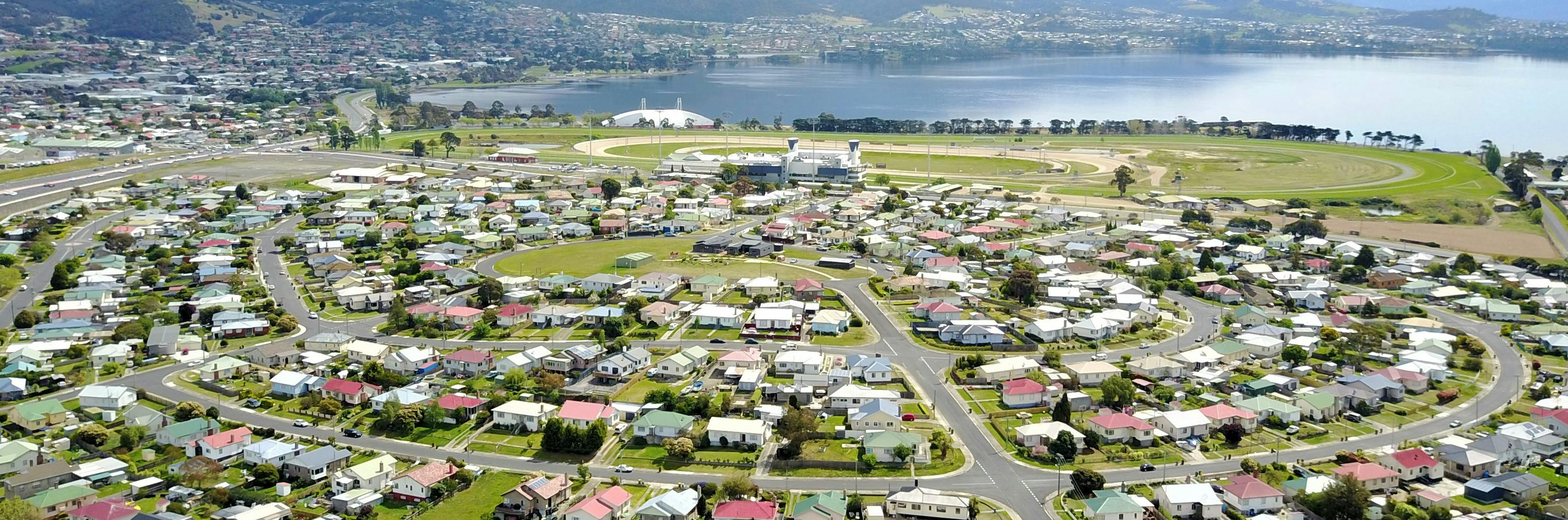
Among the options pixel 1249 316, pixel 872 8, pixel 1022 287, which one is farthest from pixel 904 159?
Answer: pixel 872 8

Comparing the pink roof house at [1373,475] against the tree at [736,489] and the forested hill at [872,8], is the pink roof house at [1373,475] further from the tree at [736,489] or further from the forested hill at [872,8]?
the forested hill at [872,8]

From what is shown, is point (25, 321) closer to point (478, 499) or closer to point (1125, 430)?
point (478, 499)

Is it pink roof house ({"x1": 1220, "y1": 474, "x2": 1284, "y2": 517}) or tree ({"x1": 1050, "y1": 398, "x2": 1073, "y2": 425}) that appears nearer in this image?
pink roof house ({"x1": 1220, "y1": 474, "x2": 1284, "y2": 517})

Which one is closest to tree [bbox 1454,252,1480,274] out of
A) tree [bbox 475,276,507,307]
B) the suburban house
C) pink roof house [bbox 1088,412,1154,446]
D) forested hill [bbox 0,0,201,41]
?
pink roof house [bbox 1088,412,1154,446]

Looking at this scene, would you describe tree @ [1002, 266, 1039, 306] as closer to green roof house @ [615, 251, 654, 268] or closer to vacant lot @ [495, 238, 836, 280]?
vacant lot @ [495, 238, 836, 280]

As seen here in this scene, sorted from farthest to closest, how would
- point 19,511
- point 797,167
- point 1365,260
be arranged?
point 797,167 → point 1365,260 → point 19,511
